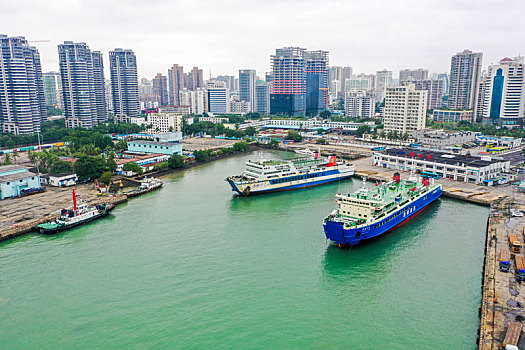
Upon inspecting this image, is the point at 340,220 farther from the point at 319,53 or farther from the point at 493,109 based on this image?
the point at 319,53

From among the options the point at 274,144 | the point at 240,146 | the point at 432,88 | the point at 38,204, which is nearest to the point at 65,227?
the point at 38,204

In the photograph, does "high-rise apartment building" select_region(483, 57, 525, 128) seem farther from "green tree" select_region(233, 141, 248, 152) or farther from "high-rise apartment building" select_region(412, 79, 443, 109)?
"green tree" select_region(233, 141, 248, 152)

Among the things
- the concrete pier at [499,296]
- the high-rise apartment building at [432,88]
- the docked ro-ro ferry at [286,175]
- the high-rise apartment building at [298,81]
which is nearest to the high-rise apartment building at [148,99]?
the high-rise apartment building at [298,81]

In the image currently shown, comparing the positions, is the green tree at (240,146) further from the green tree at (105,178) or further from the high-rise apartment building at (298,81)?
the high-rise apartment building at (298,81)

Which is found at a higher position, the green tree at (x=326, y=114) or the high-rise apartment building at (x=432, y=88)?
the high-rise apartment building at (x=432, y=88)

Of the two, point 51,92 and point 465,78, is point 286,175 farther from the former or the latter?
point 51,92

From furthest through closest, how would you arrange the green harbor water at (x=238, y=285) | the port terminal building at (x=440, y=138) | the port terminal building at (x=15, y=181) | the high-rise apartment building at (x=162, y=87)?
the high-rise apartment building at (x=162, y=87), the port terminal building at (x=440, y=138), the port terminal building at (x=15, y=181), the green harbor water at (x=238, y=285)
